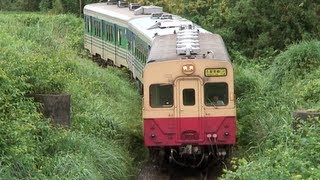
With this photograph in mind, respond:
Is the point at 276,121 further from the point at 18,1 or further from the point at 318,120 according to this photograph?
the point at 18,1

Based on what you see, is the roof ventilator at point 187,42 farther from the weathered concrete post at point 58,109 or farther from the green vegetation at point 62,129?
the weathered concrete post at point 58,109

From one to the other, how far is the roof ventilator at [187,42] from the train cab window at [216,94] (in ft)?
2.62

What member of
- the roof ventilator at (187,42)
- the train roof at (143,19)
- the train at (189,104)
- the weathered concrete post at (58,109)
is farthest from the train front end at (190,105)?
the train roof at (143,19)

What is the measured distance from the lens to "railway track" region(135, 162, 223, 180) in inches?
597

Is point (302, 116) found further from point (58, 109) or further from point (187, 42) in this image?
point (58, 109)

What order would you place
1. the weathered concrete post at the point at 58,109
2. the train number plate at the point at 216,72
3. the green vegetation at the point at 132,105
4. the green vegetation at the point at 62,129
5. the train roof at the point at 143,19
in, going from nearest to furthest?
the green vegetation at the point at 132,105
the green vegetation at the point at 62,129
the weathered concrete post at the point at 58,109
the train number plate at the point at 216,72
the train roof at the point at 143,19

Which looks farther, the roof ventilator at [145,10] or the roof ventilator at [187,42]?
the roof ventilator at [145,10]

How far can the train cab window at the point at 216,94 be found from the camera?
14.3 m

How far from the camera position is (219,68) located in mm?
14273

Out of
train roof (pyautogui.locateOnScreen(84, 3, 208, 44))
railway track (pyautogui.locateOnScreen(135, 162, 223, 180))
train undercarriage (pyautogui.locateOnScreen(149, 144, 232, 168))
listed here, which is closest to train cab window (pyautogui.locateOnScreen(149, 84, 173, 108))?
train undercarriage (pyautogui.locateOnScreen(149, 144, 232, 168))

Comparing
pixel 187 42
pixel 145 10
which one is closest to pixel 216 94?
pixel 187 42

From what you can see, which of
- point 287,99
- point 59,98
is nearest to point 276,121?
point 287,99

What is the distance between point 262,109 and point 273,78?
357 centimetres

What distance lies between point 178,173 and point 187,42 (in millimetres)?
2812
